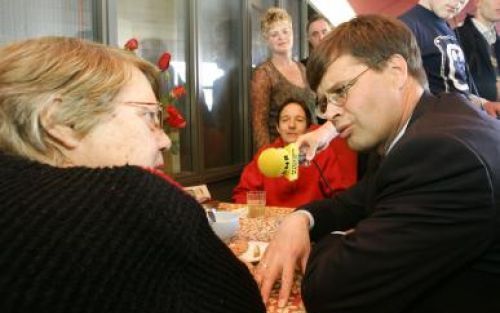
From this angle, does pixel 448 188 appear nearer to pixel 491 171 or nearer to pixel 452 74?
pixel 491 171

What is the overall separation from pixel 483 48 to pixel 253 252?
234 cm

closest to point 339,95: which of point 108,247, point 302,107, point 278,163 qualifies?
point 278,163

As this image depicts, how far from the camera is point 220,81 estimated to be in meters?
3.88

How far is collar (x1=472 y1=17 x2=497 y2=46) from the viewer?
294 cm

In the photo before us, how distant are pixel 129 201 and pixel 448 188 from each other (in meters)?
0.68

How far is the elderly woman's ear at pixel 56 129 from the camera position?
827 mm

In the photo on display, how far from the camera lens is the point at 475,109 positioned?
1.13 metres

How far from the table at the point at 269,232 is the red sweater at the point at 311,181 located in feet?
2.63

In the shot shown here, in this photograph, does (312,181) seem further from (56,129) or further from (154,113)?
(56,129)

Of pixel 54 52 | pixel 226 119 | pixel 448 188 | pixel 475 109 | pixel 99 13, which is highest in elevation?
pixel 99 13

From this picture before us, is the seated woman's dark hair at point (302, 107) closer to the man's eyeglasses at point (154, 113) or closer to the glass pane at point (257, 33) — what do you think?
the glass pane at point (257, 33)

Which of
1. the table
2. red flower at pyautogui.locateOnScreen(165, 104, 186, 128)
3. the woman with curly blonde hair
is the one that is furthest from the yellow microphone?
the woman with curly blonde hair

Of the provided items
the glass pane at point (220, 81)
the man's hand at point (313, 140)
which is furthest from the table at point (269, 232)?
the glass pane at point (220, 81)

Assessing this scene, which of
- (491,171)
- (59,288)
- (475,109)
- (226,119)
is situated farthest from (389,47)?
(226,119)
